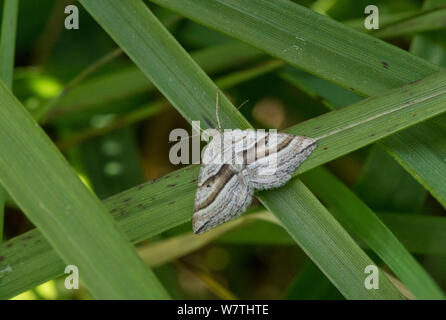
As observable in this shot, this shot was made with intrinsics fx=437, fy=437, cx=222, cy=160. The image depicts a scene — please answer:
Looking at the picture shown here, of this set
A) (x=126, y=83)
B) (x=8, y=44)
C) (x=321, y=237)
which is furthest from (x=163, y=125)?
(x=321, y=237)

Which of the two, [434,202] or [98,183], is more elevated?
[98,183]

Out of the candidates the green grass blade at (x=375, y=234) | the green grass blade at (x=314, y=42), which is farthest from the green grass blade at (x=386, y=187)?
the green grass blade at (x=314, y=42)

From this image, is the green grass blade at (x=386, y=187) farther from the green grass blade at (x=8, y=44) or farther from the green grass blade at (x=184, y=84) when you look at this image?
the green grass blade at (x=8, y=44)

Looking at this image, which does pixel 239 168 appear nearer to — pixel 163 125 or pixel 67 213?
pixel 67 213

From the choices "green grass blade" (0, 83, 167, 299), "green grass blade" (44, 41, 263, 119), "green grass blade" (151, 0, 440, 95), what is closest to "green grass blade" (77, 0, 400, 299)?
"green grass blade" (151, 0, 440, 95)
